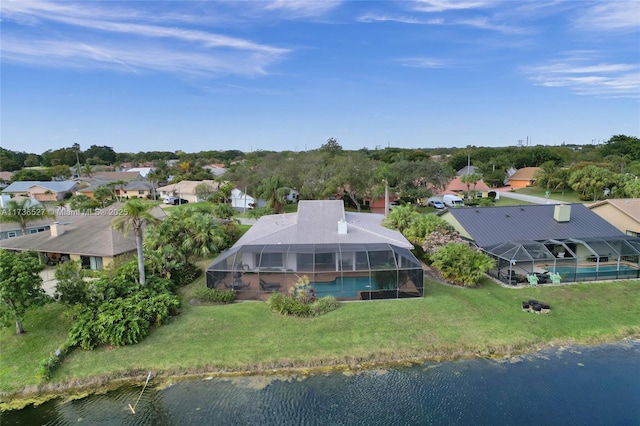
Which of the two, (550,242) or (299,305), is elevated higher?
(550,242)

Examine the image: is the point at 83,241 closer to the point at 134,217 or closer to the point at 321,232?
the point at 134,217

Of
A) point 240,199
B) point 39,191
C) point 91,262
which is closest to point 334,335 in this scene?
point 91,262

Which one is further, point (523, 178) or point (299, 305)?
point (523, 178)

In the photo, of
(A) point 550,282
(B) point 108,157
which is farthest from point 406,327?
(B) point 108,157

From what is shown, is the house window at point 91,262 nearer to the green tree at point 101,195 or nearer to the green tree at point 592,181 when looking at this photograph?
the green tree at point 101,195

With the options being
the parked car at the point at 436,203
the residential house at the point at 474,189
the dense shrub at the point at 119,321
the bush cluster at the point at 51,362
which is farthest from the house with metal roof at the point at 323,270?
the residential house at the point at 474,189

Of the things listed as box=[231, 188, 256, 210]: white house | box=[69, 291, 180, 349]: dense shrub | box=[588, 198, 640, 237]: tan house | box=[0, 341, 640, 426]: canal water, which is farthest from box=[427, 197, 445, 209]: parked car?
box=[69, 291, 180, 349]: dense shrub
